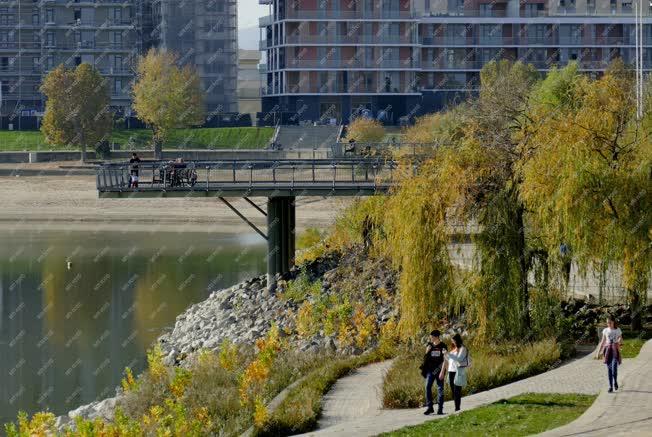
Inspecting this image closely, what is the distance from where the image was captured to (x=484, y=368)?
1109 inches

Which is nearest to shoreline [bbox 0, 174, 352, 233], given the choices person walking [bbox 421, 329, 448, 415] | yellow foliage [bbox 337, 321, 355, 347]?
yellow foliage [bbox 337, 321, 355, 347]

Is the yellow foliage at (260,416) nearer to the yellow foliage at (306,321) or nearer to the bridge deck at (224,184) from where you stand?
the yellow foliage at (306,321)

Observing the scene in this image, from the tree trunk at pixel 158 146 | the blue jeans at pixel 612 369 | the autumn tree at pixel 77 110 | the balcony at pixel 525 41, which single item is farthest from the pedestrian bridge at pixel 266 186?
the balcony at pixel 525 41

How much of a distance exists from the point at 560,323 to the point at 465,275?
249 cm

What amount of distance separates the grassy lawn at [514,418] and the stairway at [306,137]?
8032cm

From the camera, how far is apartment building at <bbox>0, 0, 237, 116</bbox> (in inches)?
4722

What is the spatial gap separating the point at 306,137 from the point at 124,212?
109ft

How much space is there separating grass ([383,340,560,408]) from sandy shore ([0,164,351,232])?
119 ft

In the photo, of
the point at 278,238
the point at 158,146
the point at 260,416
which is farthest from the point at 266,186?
the point at 158,146

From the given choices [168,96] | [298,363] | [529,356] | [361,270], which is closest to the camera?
[529,356]

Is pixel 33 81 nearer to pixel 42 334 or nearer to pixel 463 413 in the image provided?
pixel 42 334

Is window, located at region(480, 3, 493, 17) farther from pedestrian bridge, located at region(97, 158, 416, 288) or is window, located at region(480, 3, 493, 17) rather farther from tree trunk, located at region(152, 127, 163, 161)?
pedestrian bridge, located at region(97, 158, 416, 288)

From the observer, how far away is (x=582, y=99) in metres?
36.7

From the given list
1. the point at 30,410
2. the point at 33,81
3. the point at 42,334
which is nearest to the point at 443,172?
the point at 30,410
